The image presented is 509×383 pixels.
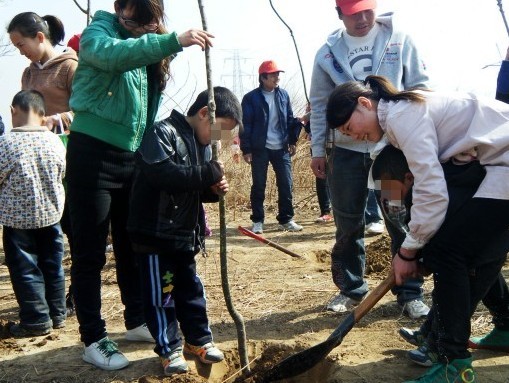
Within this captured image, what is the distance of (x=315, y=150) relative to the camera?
446 centimetres

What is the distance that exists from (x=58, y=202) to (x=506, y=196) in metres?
2.73

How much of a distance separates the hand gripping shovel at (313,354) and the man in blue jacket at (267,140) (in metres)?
4.85

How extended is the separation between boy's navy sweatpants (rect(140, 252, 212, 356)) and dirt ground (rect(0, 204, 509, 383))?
0.19 metres

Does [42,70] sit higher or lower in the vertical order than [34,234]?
higher

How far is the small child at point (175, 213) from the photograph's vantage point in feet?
10.4

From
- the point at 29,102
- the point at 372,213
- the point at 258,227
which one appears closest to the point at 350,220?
the point at 29,102

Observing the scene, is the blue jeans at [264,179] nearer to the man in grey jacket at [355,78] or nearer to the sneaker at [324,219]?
the sneaker at [324,219]

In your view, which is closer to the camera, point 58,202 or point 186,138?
point 186,138

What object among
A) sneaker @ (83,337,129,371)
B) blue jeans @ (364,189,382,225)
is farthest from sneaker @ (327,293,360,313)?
blue jeans @ (364,189,382,225)

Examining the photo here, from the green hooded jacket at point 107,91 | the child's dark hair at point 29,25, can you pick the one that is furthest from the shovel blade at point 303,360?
the child's dark hair at point 29,25

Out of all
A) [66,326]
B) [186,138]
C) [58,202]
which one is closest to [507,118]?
[186,138]

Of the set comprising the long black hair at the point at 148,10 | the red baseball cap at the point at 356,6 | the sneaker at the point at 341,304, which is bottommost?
the sneaker at the point at 341,304

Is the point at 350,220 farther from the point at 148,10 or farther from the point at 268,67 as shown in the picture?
the point at 268,67

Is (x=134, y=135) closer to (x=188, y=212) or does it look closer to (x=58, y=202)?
(x=188, y=212)
